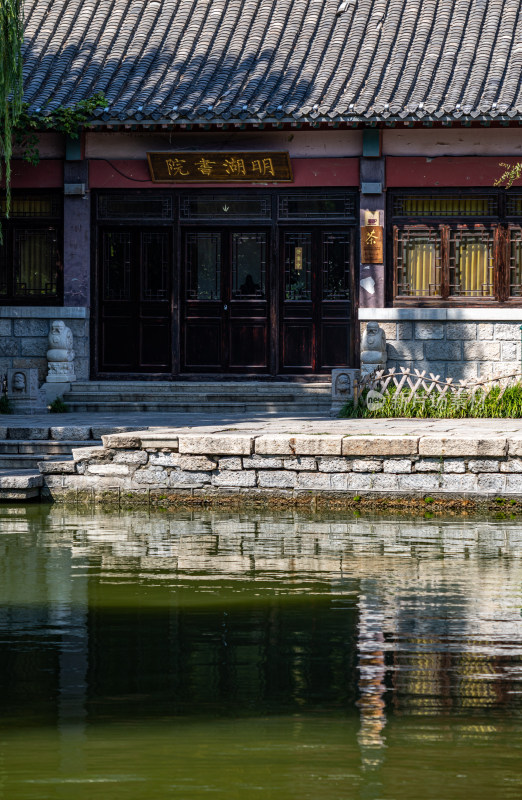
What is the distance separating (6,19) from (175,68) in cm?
387

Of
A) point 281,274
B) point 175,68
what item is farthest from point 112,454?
point 175,68

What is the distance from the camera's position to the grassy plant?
47.2ft

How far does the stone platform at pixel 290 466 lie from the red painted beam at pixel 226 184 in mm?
5254

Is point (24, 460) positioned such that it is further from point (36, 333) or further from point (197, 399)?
point (36, 333)

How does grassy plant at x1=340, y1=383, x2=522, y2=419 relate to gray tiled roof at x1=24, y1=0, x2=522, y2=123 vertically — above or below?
below

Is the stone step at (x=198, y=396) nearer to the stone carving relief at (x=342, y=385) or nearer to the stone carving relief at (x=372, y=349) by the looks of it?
the stone carving relief at (x=372, y=349)

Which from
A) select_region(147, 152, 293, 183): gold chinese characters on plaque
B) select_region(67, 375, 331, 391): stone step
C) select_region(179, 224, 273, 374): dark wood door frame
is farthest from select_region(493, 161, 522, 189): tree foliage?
select_region(67, 375, 331, 391): stone step

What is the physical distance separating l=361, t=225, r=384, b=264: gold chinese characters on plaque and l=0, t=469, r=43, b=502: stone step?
20.3 feet

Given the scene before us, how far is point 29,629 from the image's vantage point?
7531 millimetres

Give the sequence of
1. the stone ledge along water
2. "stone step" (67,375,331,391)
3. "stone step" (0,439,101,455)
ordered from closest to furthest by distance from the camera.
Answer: the stone ledge along water < "stone step" (0,439,101,455) < "stone step" (67,375,331,391)

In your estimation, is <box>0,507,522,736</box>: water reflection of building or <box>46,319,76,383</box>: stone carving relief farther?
<box>46,319,76,383</box>: stone carving relief

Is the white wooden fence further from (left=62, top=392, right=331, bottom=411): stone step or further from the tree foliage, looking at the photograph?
the tree foliage

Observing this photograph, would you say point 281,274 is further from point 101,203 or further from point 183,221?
point 101,203

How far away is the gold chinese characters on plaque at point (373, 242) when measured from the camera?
55.6 feet
